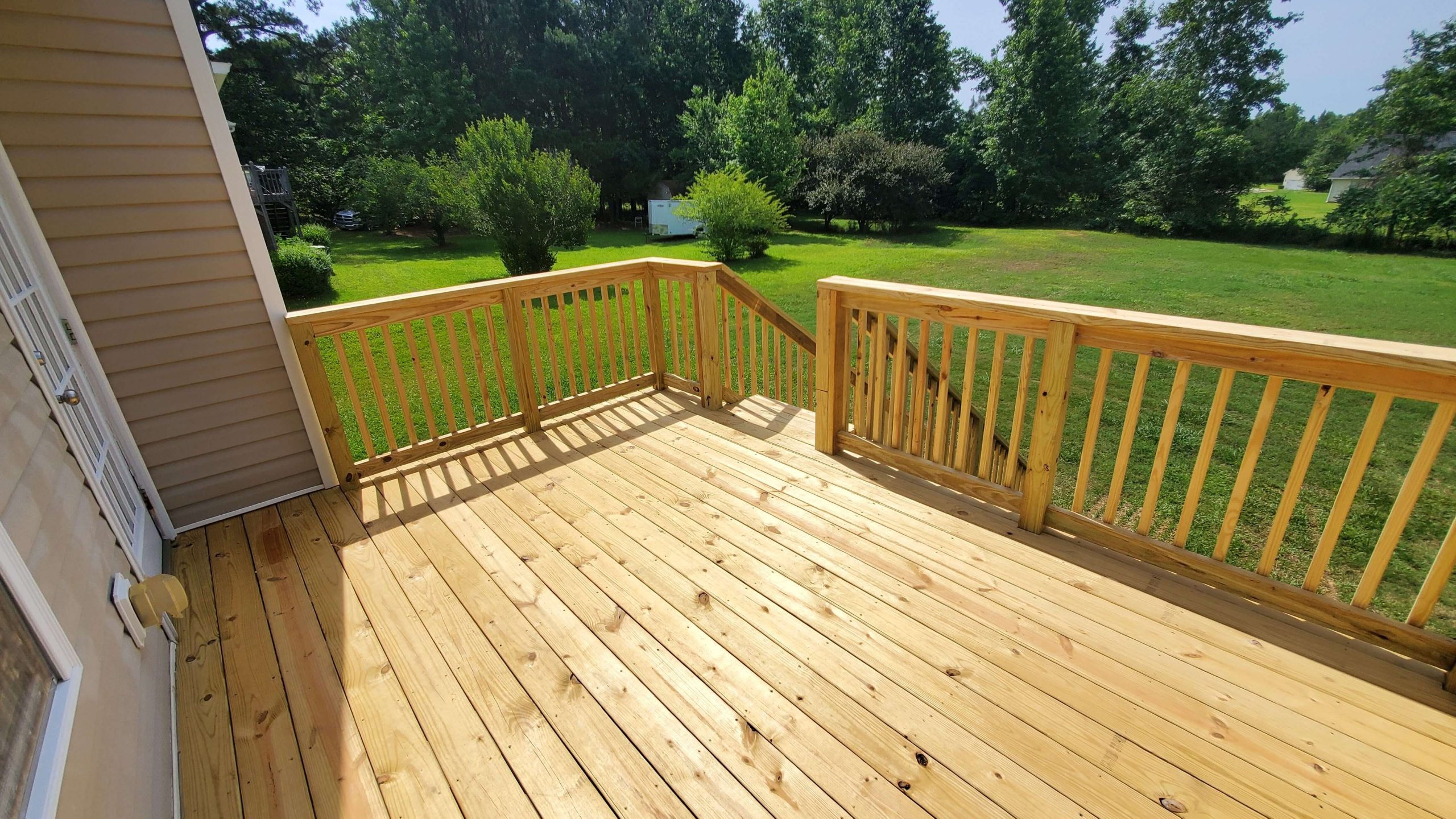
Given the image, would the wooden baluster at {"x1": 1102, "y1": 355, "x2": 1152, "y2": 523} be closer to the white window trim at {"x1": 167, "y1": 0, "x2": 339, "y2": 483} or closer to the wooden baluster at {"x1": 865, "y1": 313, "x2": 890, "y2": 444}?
the wooden baluster at {"x1": 865, "y1": 313, "x2": 890, "y2": 444}

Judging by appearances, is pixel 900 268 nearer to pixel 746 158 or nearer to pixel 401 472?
pixel 746 158

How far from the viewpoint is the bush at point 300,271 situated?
8609 mm

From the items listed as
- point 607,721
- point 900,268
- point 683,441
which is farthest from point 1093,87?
point 607,721

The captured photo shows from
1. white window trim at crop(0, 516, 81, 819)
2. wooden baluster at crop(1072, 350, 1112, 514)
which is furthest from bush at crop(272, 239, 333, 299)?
wooden baluster at crop(1072, 350, 1112, 514)

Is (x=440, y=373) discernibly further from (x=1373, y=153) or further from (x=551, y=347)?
(x=1373, y=153)

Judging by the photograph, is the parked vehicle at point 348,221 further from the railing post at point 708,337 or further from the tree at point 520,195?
the railing post at point 708,337

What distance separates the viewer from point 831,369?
2930 millimetres

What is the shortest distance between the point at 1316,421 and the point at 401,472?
12.3ft

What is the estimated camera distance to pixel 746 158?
57.5ft

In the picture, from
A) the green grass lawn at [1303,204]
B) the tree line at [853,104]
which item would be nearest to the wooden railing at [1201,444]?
the tree line at [853,104]

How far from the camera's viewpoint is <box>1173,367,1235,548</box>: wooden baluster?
1.84 m

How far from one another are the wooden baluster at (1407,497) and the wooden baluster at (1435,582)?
0.08m

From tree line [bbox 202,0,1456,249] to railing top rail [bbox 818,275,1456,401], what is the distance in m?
16.0

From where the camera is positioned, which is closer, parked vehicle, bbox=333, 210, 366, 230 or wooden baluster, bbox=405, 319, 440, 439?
wooden baluster, bbox=405, 319, 440, 439
